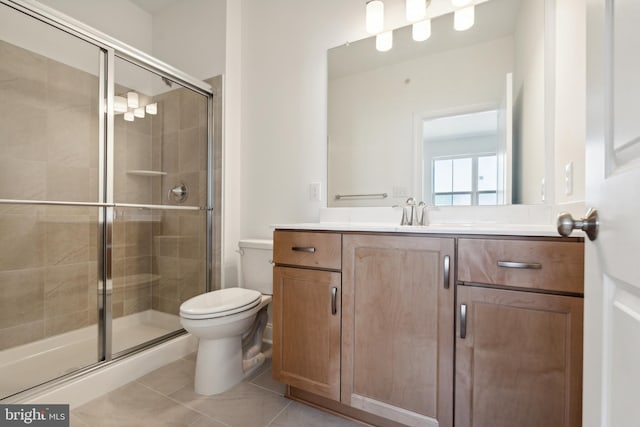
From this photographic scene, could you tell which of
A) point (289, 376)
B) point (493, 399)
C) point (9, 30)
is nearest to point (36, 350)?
point (289, 376)

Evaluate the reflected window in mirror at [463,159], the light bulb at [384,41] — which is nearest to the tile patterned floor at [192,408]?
the reflected window in mirror at [463,159]

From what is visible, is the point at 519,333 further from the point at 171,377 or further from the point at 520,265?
the point at 171,377

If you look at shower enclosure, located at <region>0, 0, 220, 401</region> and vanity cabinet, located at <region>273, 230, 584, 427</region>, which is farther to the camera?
shower enclosure, located at <region>0, 0, 220, 401</region>

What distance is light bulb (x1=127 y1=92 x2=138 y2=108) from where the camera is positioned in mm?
1856

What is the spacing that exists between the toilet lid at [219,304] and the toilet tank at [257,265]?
0.71 ft

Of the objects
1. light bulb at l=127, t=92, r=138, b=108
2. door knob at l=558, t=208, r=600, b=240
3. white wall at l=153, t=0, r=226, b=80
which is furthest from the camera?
white wall at l=153, t=0, r=226, b=80

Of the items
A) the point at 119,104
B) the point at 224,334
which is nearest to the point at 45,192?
the point at 119,104

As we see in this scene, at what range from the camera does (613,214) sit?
1.31 ft

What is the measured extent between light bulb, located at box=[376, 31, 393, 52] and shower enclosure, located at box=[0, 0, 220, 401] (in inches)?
50.4

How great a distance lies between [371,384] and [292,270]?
58 cm

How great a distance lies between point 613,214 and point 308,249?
1.05 m

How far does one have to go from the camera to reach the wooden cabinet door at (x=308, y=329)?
1246mm

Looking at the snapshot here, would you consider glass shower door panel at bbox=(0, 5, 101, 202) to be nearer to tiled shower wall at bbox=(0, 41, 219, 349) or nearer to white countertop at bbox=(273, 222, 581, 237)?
tiled shower wall at bbox=(0, 41, 219, 349)

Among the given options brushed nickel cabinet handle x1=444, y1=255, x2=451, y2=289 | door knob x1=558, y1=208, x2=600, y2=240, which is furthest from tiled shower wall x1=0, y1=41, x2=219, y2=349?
door knob x1=558, y1=208, x2=600, y2=240
